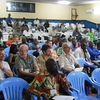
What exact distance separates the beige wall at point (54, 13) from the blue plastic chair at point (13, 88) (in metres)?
11.0

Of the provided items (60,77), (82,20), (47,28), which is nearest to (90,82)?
(60,77)

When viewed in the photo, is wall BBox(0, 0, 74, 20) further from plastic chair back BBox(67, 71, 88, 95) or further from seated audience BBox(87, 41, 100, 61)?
plastic chair back BBox(67, 71, 88, 95)

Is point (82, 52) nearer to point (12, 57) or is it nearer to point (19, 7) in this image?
point (12, 57)

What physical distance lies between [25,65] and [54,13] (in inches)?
485

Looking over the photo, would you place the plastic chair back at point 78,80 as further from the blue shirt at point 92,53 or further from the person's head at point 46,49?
the blue shirt at point 92,53

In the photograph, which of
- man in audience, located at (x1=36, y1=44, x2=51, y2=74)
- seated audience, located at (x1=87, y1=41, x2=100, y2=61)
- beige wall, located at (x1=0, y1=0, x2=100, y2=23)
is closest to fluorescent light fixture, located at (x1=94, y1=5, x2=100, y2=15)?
beige wall, located at (x1=0, y1=0, x2=100, y2=23)

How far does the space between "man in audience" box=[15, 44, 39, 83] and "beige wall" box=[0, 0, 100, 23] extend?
10.2 meters

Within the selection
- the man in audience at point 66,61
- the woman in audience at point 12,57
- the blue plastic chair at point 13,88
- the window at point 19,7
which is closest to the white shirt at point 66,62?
the man in audience at point 66,61

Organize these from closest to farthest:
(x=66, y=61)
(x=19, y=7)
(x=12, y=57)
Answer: (x=66, y=61), (x=12, y=57), (x=19, y=7)

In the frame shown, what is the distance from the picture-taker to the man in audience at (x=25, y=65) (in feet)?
12.3

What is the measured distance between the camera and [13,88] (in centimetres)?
306

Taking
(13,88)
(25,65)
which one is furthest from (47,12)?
(13,88)

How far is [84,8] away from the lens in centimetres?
1666

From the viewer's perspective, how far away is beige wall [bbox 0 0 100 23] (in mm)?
14159
